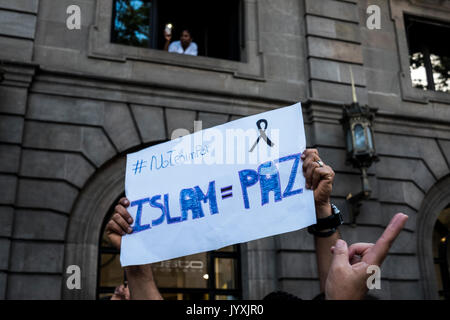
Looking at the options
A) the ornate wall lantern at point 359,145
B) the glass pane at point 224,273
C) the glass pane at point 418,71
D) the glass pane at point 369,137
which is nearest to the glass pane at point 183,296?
the glass pane at point 224,273

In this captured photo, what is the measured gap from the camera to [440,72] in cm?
1236

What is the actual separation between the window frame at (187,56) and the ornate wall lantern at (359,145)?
1965mm

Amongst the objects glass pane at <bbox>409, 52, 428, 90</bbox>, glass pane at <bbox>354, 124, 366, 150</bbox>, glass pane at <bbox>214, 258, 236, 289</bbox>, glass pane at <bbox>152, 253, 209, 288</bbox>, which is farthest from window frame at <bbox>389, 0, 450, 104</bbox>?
glass pane at <bbox>152, 253, 209, 288</bbox>

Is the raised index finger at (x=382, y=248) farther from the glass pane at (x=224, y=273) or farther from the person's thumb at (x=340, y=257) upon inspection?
the glass pane at (x=224, y=273)

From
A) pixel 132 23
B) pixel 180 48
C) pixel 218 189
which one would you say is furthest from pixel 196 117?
pixel 218 189

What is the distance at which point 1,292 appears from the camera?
7.20m

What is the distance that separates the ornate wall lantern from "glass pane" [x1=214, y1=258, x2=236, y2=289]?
8.13ft

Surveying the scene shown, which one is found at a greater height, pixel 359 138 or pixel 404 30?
pixel 404 30

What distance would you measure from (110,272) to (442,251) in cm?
707

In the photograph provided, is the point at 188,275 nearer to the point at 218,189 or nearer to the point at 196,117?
→ the point at 196,117

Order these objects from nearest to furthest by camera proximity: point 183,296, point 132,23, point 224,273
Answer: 1. point 183,296
2. point 224,273
3. point 132,23
